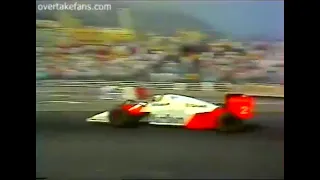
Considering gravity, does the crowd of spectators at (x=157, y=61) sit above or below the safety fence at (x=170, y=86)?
above

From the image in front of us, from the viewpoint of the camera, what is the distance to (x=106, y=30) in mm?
3428

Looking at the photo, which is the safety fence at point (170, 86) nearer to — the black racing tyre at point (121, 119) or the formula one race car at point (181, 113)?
the formula one race car at point (181, 113)

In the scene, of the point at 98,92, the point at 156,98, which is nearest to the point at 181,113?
the point at 156,98

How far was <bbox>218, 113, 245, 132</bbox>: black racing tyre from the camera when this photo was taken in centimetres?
346

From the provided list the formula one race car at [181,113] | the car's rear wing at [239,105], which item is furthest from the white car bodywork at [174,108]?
the car's rear wing at [239,105]

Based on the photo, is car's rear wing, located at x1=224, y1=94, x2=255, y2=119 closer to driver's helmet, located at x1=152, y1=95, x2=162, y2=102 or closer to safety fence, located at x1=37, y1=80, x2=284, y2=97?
safety fence, located at x1=37, y1=80, x2=284, y2=97

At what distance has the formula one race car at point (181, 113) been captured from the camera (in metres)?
3.45

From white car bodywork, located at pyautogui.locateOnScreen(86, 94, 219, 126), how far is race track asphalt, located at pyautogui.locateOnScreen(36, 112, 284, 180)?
0.24 feet

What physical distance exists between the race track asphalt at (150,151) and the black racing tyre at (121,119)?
0.05 m

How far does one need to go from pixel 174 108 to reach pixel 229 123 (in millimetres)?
453

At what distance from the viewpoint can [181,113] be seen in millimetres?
3453

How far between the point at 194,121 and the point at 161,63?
1.73ft

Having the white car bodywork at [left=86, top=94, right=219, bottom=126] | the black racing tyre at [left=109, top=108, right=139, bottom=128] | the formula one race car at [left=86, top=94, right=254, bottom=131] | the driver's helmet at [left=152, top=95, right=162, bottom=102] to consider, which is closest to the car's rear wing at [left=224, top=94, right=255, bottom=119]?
the formula one race car at [left=86, top=94, right=254, bottom=131]
